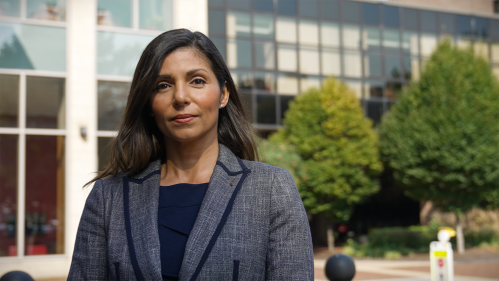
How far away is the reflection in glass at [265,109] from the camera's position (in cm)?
2762

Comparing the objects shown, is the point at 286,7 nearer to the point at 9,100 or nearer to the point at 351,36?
the point at 351,36

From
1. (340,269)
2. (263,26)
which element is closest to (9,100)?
(340,269)

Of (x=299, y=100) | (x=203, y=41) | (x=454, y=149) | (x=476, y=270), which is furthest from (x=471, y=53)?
(x=203, y=41)

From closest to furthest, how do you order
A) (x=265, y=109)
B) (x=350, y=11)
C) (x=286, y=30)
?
(x=265, y=109), (x=286, y=30), (x=350, y=11)

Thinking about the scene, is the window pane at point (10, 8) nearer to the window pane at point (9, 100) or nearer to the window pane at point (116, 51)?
the window pane at point (9, 100)

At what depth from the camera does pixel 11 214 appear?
12234 millimetres

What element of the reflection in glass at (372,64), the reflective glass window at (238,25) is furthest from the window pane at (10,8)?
the reflection in glass at (372,64)

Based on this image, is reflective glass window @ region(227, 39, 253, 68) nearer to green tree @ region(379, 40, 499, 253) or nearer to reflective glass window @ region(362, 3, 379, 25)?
reflective glass window @ region(362, 3, 379, 25)

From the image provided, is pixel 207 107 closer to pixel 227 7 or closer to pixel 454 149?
pixel 454 149

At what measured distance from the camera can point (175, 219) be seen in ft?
6.15

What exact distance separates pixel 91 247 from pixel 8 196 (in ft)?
37.9

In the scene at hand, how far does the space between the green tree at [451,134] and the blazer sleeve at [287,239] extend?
21479 mm

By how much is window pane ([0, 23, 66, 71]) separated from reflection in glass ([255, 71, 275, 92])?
15588 millimetres

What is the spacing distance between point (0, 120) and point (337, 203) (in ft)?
56.1
